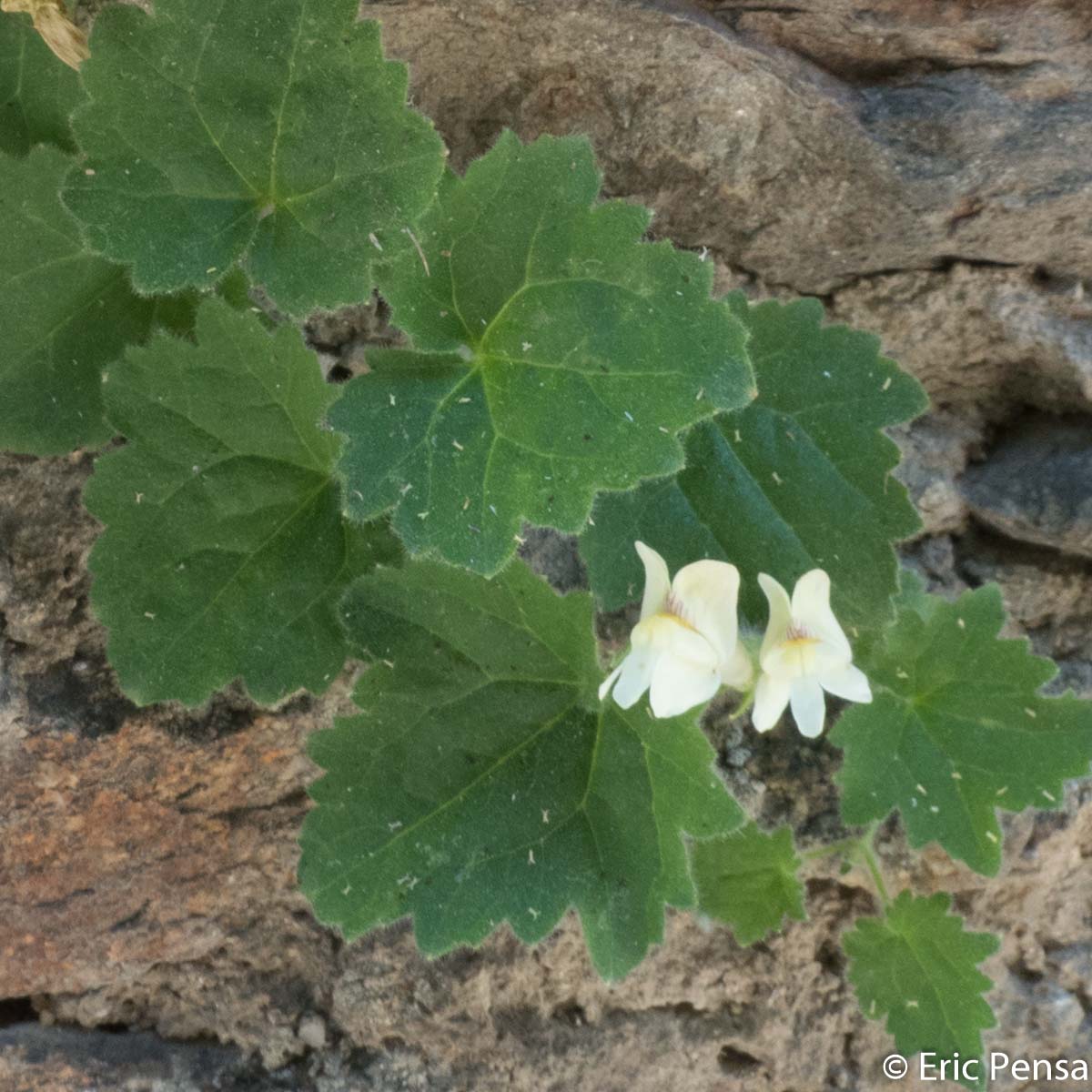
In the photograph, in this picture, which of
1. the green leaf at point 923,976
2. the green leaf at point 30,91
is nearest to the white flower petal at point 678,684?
the green leaf at point 923,976

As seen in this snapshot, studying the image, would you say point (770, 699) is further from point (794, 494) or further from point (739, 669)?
point (794, 494)

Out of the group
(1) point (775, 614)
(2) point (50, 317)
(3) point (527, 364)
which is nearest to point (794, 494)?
(1) point (775, 614)

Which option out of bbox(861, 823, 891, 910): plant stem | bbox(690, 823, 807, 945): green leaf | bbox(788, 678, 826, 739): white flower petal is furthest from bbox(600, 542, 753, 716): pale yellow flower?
bbox(861, 823, 891, 910): plant stem

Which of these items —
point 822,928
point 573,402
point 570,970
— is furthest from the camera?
point 822,928

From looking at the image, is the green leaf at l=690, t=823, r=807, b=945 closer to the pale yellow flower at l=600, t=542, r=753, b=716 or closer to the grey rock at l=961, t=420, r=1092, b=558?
the pale yellow flower at l=600, t=542, r=753, b=716

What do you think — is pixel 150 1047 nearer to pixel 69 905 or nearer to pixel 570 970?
pixel 69 905

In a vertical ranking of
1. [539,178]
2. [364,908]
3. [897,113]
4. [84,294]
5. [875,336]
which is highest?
[897,113]

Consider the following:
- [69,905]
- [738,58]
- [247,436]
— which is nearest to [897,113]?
[738,58]

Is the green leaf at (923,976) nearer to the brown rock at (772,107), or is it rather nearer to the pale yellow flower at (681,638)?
the pale yellow flower at (681,638)

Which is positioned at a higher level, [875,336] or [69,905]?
[875,336]
